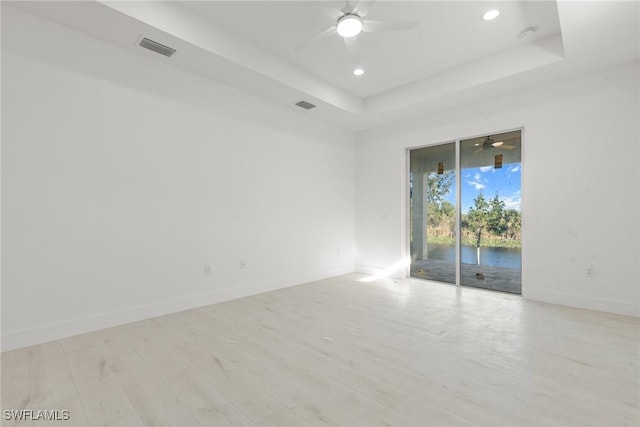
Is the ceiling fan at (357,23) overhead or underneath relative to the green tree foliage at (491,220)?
overhead

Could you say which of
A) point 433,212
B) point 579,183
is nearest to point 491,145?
point 579,183

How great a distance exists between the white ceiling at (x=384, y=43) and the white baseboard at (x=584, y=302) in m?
2.81

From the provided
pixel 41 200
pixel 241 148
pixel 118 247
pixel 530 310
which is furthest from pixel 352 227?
pixel 41 200

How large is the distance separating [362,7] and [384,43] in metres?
1.08

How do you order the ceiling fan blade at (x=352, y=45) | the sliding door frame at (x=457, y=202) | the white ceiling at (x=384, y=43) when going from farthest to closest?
the sliding door frame at (x=457, y=202) → the ceiling fan blade at (x=352, y=45) → the white ceiling at (x=384, y=43)

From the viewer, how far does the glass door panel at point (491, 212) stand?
4398 millimetres

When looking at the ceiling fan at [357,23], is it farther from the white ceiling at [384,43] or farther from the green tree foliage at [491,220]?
the green tree foliage at [491,220]

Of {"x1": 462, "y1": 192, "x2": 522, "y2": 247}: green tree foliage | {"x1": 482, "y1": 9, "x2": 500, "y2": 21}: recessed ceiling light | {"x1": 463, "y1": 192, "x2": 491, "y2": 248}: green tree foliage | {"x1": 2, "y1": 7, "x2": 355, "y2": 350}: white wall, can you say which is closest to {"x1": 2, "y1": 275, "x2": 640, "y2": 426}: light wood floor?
{"x1": 2, "y1": 7, "x2": 355, "y2": 350}: white wall

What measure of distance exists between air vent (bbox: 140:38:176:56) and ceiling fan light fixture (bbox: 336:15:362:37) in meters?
1.85

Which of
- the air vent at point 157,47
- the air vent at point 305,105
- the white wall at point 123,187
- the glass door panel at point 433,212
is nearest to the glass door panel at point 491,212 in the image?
the glass door panel at point 433,212

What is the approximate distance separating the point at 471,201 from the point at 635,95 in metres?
2.17

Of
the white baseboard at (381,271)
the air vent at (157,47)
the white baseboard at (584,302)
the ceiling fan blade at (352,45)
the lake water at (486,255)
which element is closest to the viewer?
the ceiling fan blade at (352,45)

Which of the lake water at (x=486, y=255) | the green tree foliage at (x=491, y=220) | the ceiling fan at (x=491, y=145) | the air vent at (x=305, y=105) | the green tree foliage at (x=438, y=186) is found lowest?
the lake water at (x=486, y=255)

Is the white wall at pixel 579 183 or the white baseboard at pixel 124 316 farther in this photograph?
the white wall at pixel 579 183
